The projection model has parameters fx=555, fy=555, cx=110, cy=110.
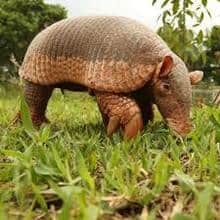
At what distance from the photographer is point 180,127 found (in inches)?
125

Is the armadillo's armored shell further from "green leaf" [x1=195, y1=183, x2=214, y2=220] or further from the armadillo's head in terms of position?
"green leaf" [x1=195, y1=183, x2=214, y2=220]

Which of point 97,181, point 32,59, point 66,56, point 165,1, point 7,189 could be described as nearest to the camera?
point 7,189

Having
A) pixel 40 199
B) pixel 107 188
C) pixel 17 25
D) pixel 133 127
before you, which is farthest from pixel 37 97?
pixel 17 25

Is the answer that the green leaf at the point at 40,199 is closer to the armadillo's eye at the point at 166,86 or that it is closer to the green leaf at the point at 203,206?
the green leaf at the point at 203,206

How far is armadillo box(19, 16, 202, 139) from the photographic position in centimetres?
318

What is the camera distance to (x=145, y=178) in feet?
5.96

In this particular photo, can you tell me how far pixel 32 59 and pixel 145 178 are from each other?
2.19 m

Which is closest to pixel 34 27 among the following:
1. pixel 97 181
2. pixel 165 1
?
pixel 165 1

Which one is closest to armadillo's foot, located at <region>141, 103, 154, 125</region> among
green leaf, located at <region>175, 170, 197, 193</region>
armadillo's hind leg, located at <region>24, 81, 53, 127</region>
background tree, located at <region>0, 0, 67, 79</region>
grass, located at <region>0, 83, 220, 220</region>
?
armadillo's hind leg, located at <region>24, 81, 53, 127</region>

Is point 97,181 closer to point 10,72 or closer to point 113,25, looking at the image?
point 113,25

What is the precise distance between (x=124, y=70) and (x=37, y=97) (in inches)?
41.1

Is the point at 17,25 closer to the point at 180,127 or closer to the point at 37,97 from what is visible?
the point at 37,97

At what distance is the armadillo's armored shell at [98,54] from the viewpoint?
3191 mm

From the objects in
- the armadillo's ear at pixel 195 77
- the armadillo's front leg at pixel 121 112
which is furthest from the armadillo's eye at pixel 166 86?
the armadillo's ear at pixel 195 77
